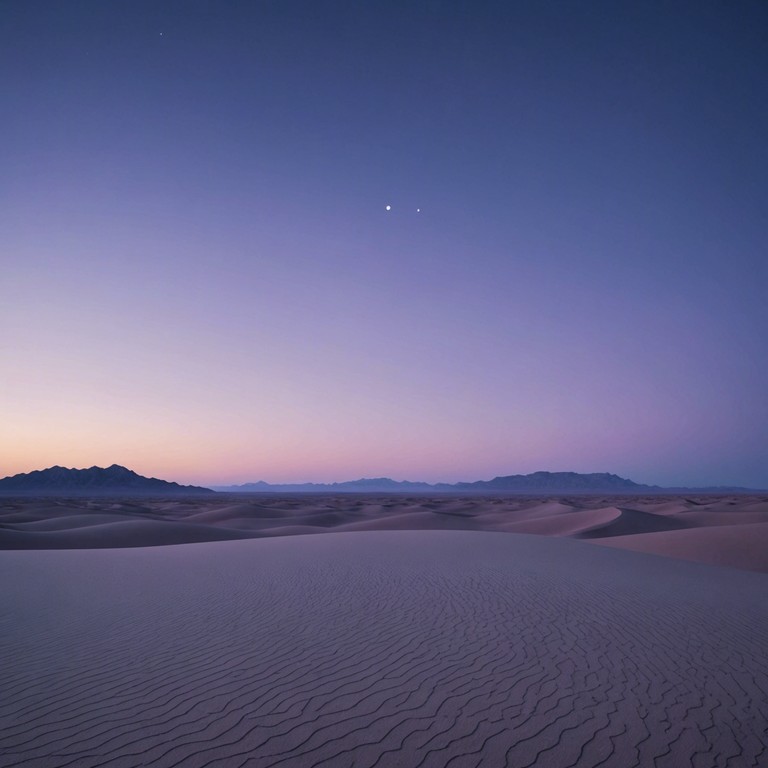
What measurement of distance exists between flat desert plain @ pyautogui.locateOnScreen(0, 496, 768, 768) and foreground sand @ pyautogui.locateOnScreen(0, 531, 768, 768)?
0.03m

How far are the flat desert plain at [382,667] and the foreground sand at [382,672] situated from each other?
28mm

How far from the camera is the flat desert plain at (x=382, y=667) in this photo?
452cm

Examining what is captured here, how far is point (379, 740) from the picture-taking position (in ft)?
15.0

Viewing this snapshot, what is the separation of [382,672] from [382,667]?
0.16 metres

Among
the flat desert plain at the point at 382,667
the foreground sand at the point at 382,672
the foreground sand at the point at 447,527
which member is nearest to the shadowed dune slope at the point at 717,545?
the foreground sand at the point at 447,527

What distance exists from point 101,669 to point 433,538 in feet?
57.5

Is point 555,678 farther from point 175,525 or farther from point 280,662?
point 175,525

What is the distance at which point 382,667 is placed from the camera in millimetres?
6293

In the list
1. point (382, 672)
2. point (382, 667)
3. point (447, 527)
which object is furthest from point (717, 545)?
point (447, 527)

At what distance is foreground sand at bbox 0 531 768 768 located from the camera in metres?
4.50

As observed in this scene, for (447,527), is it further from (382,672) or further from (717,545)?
(382,672)

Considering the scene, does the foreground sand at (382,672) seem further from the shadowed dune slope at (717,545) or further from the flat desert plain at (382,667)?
the shadowed dune slope at (717,545)

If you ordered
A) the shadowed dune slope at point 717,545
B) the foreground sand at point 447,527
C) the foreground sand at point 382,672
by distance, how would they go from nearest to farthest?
the foreground sand at point 382,672, the shadowed dune slope at point 717,545, the foreground sand at point 447,527

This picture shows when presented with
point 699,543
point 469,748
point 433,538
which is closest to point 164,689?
point 469,748
